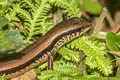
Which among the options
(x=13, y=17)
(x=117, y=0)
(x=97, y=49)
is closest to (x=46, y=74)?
(x=97, y=49)

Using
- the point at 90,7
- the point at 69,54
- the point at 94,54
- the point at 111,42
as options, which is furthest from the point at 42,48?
the point at 90,7

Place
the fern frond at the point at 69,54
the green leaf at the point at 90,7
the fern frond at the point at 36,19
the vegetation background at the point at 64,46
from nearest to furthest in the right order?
1. the vegetation background at the point at 64,46
2. the fern frond at the point at 69,54
3. the fern frond at the point at 36,19
4. the green leaf at the point at 90,7

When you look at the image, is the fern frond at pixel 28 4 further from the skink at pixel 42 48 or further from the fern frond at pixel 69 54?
the fern frond at pixel 69 54

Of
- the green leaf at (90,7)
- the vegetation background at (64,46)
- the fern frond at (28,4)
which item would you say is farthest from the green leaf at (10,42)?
the green leaf at (90,7)

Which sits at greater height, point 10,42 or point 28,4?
point 28,4

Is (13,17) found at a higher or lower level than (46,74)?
higher

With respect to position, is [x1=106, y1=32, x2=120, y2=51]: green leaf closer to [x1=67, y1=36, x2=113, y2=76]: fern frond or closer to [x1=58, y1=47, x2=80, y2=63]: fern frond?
[x1=67, y1=36, x2=113, y2=76]: fern frond

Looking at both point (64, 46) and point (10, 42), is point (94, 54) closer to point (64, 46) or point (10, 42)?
point (64, 46)

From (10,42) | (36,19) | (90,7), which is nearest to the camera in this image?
(10,42)

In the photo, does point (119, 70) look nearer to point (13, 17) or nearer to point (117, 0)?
point (13, 17)
